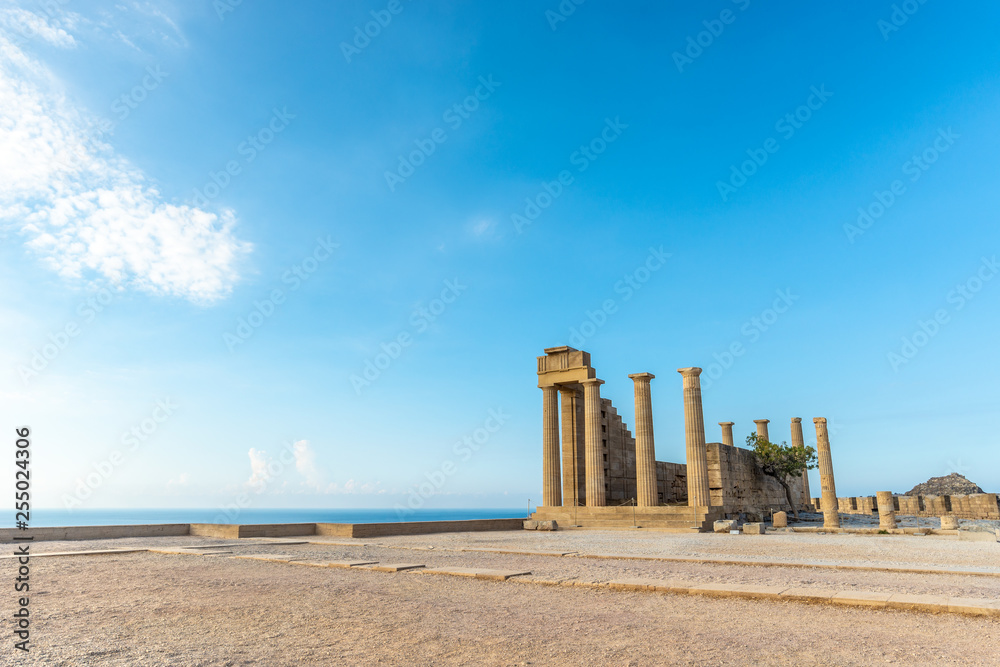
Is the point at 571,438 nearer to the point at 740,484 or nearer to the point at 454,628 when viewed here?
the point at 740,484

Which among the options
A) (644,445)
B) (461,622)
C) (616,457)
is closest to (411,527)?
(644,445)

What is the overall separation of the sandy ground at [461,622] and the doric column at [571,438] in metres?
27.2

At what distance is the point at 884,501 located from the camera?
30453mm

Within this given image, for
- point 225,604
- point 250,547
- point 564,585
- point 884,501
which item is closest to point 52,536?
point 250,547

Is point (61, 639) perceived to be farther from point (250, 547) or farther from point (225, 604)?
point (250, 547)

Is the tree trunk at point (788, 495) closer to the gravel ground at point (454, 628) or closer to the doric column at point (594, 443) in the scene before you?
the doric column at point (594, 443)

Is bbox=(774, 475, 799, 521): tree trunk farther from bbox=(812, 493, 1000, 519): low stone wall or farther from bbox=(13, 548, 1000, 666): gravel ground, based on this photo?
bbox=(13, 548, 1000, 666): gravel ground

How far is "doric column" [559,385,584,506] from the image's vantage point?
3938 cm

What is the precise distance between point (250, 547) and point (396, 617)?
40.1 ft

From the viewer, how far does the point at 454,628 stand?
7070mm

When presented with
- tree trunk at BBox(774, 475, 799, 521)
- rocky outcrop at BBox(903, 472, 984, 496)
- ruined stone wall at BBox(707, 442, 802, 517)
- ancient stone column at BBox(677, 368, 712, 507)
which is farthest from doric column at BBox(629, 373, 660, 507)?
rocky outcrop at BBox(903, 472, 984, 496)

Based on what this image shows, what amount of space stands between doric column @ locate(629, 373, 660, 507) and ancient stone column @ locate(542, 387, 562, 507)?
16.4ft

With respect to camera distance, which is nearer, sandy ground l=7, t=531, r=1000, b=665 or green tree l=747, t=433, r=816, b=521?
sandy ground l=7, t=531, r=1000, b=665

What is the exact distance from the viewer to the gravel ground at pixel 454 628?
586 centimetres
